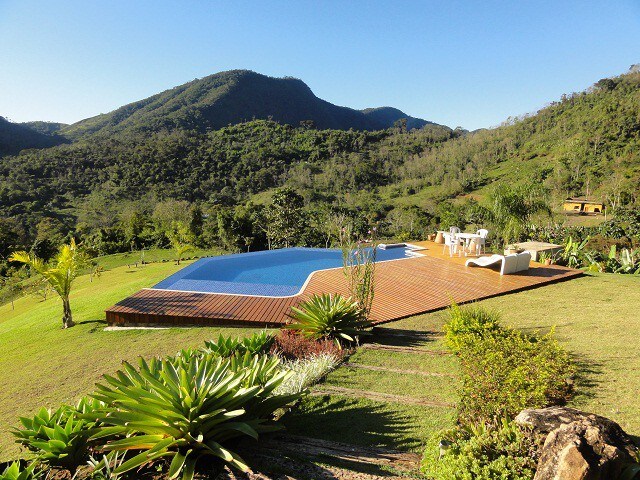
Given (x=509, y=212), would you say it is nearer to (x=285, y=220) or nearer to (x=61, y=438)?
(x=285, y=220)

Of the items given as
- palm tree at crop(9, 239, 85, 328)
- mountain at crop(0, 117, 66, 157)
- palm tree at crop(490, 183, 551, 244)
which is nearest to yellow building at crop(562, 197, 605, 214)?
palm tree at crop(490, 183, 551, 244)

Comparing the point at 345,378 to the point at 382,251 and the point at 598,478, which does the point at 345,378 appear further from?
the point at 382,251

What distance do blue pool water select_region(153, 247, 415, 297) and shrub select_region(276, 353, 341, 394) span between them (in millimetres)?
4719

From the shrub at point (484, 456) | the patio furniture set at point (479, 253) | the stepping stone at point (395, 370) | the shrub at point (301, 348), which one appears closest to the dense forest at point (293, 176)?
the patio furniture set at point (479, 253)

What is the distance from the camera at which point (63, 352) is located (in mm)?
7250

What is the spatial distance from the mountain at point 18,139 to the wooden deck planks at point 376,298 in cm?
6862

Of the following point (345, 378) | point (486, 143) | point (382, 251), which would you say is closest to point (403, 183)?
point (486, 143)

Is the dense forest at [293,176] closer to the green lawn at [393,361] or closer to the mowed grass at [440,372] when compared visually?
the green lawn at [393,361]

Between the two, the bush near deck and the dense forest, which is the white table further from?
the dense forest

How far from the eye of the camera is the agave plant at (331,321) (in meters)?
6.04

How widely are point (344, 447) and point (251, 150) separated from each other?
237ft

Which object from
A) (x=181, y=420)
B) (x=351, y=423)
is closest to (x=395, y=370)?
(x=351, y=423)

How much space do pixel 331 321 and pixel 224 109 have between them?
97677 mm

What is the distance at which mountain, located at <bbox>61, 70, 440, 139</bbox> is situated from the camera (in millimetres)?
82025
